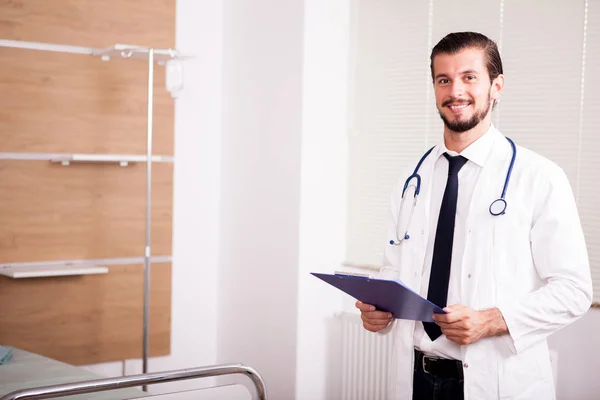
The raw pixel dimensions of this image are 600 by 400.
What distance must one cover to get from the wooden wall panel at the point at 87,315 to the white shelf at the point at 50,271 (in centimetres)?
6

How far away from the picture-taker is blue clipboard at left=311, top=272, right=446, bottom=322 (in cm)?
191

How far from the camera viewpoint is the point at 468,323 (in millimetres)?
1964

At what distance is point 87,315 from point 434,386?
7.47 ft

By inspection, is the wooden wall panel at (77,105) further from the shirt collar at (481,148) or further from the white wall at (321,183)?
the shirt collar at (481,148)

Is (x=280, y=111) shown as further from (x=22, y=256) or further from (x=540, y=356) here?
(x=540, y=356)

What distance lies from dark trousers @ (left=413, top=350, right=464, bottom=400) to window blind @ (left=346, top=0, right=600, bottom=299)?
3.86ft

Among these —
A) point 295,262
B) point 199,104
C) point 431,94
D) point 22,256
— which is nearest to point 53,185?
point 22,256

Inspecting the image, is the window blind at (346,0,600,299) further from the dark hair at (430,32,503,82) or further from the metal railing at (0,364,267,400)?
the metal railing at (0,364,267,400)

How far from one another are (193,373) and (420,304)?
2.04ft

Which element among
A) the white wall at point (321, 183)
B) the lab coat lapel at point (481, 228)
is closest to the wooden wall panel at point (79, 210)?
the white wall at point (321, 183)

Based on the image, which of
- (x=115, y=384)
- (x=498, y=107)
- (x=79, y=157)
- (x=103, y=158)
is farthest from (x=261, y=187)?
(x=115, y=384)

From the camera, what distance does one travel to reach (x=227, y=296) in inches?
169

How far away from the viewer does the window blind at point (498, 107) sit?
3029mm

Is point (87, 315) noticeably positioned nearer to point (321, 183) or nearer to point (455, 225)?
point (321, 183)
